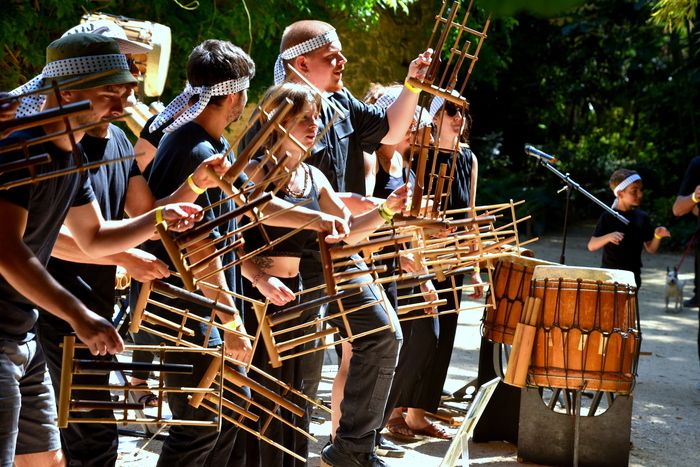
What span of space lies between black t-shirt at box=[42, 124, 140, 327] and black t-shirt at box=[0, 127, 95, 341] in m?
0.58

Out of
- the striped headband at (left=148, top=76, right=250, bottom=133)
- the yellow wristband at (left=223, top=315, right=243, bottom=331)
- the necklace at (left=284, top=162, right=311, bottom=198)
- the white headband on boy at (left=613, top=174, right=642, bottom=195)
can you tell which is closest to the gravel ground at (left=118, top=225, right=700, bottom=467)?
the white headband on boy at (left=613, top=174, right=642, bottom=195)

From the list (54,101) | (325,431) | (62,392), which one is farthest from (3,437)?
(325,431)

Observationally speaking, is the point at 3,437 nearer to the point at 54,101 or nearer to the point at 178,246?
the point at 178,246

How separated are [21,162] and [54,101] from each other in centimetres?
66

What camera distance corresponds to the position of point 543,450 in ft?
19.6

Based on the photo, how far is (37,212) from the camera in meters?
3.05

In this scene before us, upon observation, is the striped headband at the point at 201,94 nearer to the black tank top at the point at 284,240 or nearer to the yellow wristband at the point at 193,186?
the yellow wristband at the point at 193,186

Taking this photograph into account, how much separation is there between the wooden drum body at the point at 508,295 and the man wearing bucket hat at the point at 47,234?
2686mm

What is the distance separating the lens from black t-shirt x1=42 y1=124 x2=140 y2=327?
12.6 ft

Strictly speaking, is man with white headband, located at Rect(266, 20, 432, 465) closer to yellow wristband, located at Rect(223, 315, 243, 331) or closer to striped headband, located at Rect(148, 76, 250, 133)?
striped headband, located at Rect(148, 76, 250, 133)

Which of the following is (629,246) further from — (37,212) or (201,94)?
(37,212)

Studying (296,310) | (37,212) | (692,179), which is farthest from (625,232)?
(37,212)

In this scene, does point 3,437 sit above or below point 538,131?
below

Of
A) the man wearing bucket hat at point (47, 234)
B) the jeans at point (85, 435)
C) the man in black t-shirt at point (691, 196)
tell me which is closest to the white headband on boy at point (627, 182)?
the man in black t-shirt at point (691, 196)
